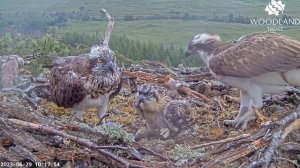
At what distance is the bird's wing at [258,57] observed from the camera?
5516mm

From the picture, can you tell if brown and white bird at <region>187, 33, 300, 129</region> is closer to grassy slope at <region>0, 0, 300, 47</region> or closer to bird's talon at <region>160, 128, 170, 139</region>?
bird's talon at <region>160, 128, 170, 139</region>

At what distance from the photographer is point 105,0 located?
86062mm

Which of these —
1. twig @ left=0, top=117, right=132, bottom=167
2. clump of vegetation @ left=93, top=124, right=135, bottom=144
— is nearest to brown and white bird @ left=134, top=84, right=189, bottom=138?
clump of vegetation @ left=93, top=124, right=135, bottom=144

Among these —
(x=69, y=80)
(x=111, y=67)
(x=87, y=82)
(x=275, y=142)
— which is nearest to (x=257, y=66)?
(x=275, y=142)

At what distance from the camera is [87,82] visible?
6.02 meters

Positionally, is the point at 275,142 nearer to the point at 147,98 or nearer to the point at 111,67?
the point at 147,98

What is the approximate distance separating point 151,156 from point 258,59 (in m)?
1.62

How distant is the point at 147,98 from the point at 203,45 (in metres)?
0.88

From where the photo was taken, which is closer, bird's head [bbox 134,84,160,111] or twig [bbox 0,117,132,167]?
twig [bbox 0,117,132,167]

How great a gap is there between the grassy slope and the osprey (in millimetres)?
35409

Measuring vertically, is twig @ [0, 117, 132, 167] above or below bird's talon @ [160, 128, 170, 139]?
above

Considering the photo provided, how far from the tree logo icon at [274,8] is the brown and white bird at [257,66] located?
12.0ft

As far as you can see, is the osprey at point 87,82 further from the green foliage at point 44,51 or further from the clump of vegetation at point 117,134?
the green foliage at point 44,51

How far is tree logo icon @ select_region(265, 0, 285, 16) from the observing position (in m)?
9.36
